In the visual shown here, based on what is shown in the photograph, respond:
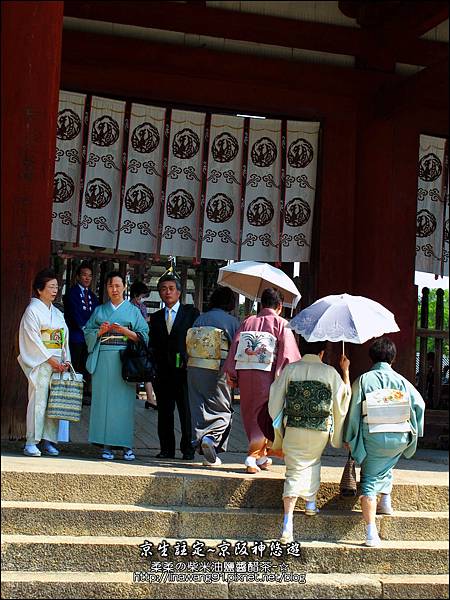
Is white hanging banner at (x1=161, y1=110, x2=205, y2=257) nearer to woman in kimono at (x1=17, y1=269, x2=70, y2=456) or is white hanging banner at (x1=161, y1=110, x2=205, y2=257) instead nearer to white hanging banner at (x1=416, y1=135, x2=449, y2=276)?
white hanging banner at (x1=416, y1=135, x2=449, y2=276)

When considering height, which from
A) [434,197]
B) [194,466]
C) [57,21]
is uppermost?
[57,21]

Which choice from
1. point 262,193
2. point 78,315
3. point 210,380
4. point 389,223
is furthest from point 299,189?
point 210,380

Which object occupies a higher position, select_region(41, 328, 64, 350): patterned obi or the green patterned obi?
select_region(41, 328, 64, 350): patterned obi

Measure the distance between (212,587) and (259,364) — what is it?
1.79 m

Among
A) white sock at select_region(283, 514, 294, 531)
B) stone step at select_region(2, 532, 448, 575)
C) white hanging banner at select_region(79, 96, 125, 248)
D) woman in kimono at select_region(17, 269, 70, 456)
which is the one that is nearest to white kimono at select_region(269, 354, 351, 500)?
white sock at select_region(283, 514, 294, 531)

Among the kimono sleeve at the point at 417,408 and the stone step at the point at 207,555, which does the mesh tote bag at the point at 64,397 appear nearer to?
the stone step at the point at 207,555

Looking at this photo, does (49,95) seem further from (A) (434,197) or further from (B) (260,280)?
(A) (434,197)

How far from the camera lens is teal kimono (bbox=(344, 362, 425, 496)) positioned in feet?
19.3

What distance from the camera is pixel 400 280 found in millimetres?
9734

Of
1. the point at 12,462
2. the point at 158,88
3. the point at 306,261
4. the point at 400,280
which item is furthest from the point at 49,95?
the point at 400,280

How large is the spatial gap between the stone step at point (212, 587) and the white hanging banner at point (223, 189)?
4.84m

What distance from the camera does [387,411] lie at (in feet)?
19.3

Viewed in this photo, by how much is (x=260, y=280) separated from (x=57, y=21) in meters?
2.74

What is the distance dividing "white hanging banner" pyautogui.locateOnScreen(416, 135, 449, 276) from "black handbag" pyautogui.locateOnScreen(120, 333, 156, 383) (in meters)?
4.37
